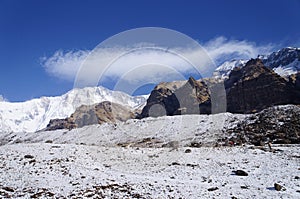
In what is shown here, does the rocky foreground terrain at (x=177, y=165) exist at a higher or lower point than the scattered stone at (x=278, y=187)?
higher

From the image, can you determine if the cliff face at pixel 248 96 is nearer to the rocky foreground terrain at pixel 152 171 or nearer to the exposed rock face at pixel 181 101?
the exposed rock face at pixel 181 101

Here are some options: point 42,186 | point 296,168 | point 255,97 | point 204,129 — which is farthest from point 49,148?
point 255,97

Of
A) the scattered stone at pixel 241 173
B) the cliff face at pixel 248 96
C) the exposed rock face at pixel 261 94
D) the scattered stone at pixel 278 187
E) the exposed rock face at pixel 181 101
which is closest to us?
the scattered stone at pixel 278 187

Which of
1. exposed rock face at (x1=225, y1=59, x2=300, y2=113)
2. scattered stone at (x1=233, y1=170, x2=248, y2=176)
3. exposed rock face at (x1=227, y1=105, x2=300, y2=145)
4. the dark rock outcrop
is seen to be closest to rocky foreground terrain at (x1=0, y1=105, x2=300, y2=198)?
scattered stone at (x1=233, y1=170, x2=248, y2=176)

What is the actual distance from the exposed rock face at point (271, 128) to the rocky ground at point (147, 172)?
7.62 meters

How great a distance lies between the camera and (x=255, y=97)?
11919 centimetres

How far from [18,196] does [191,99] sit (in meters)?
144

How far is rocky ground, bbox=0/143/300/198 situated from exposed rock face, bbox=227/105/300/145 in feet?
25.0

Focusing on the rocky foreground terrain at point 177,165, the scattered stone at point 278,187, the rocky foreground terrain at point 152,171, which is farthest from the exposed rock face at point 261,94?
the scattered stone at point 278,187

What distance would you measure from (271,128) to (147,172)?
27.5m

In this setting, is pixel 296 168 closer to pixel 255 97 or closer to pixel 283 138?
pixel 283 138

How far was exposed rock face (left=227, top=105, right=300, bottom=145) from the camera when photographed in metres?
40.4

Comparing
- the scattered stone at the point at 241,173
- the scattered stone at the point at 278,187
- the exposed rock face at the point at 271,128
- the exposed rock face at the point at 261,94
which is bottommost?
the scattered stone at the point at 278,187

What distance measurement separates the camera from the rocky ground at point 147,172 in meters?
19.5
